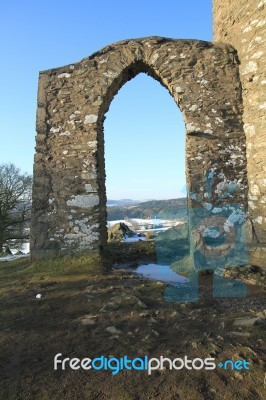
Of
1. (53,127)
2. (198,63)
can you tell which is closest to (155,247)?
(53,127)

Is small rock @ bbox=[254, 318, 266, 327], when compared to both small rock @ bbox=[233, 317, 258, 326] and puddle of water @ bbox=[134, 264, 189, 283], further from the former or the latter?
puddle of water @ bbox=[134, 264, 189, 283]

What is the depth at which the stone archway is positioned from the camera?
5.37m

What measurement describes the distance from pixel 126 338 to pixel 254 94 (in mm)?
4324

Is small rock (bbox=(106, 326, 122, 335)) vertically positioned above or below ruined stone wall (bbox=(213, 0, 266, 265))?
below

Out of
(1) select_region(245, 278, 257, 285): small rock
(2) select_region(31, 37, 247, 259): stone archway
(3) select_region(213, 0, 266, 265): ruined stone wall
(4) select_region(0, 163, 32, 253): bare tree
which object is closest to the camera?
(1) select_region(245, 278, 257, 285): small rock

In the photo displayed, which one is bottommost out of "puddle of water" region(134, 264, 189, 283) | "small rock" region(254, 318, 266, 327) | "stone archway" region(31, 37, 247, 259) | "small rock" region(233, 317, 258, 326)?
"puddle of water" region(134, 264, 189, 283)

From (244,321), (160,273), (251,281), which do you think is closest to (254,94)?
(251,281)

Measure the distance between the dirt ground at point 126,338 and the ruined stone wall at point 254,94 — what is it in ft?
3.55

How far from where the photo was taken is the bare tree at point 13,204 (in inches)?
635

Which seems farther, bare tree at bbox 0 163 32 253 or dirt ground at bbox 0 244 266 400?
bare tree at bbox 0 163 32 253

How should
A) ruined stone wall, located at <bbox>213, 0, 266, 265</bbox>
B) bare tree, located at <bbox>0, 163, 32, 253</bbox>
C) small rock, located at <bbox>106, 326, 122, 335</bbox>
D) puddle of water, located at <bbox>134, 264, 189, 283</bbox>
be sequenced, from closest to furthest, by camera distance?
small rock, located at <bbox>106, 326, 122, 335</bbox>
puddle of water, located at <bbox>134, 264, 189, 283</bbox>
ruined stone wall, located at <bbox>213, 0, 266, 265</bbox>
bare tree, located at <bbox>0, 163, 32, 253</bbox>

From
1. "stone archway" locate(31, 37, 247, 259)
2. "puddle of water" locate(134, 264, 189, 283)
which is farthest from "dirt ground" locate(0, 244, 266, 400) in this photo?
"stone archway" locate(31, 37, 247, 259)

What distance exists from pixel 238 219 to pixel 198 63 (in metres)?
2.75

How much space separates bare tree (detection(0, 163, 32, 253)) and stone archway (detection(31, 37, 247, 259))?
11358 millimetres
